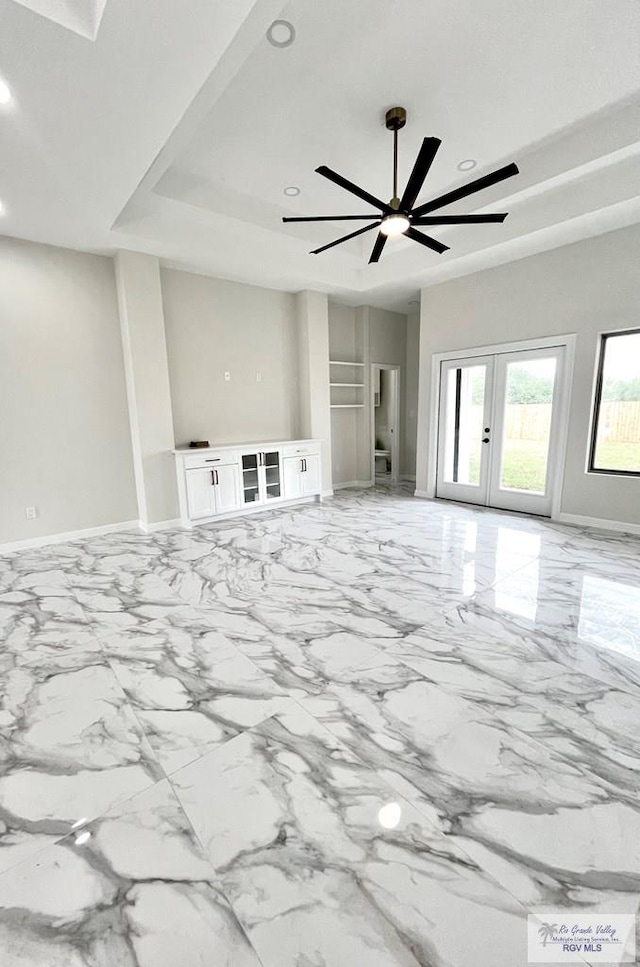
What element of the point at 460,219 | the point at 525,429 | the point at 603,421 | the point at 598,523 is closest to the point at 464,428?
the point at 525,429

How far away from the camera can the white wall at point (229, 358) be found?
5012 millimetres

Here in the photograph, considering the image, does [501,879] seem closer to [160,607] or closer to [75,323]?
[160,607]

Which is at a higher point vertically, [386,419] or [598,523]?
[386,419]

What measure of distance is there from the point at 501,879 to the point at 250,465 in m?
4.55

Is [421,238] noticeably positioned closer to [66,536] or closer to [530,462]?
[530,462]

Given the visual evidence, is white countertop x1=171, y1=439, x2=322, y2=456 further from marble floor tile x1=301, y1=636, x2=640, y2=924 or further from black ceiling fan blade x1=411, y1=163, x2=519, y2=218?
marble floor tile x1=301, y1=636, x2=640, y2=924

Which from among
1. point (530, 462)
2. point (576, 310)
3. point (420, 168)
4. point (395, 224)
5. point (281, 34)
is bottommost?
point (530, 462)

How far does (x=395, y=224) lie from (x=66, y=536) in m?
4.38

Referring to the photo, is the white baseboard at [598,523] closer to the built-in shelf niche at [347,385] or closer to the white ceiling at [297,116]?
the white ceiling at [297,116]

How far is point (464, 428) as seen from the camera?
18.3ft

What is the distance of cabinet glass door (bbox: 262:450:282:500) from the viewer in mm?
5438

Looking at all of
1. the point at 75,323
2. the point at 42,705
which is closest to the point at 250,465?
the point at 75,323

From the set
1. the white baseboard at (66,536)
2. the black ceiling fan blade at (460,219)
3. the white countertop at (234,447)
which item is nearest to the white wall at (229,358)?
the white countertop at (234,447)

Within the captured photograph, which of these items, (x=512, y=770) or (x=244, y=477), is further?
(x=244, y=477)
